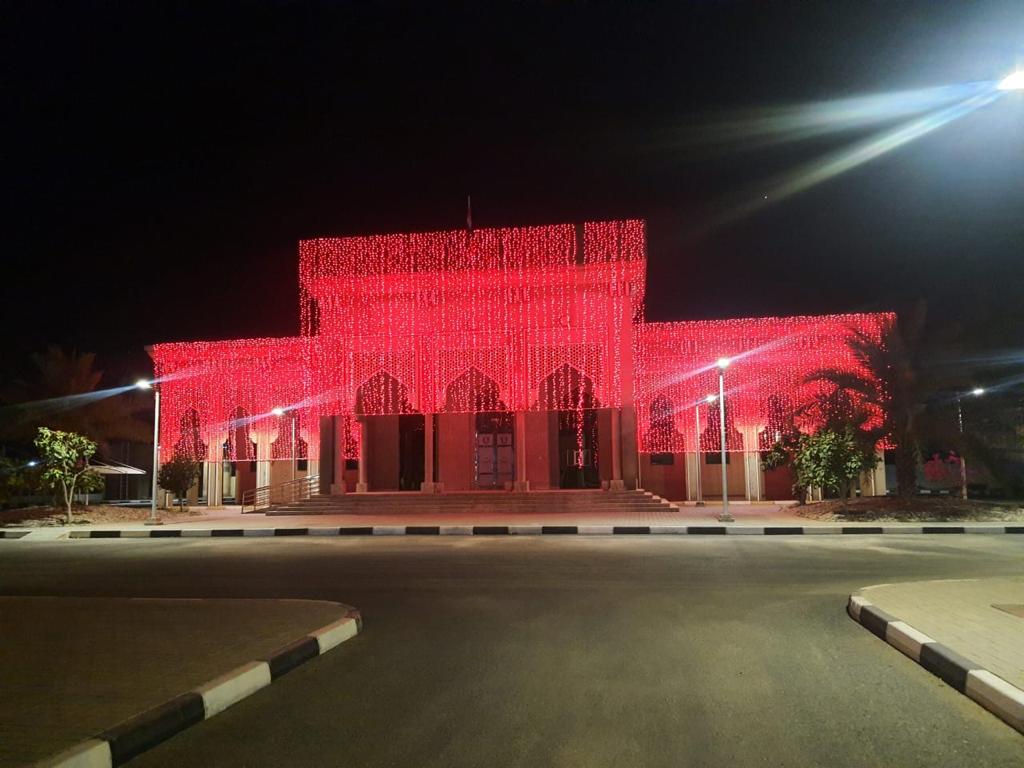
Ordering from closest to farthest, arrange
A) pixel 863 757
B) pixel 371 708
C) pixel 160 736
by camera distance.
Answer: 1. pixel 863 757
2. pixel 160 736
3. pixel 371 708

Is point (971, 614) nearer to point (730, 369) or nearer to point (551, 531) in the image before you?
point (551, 531)

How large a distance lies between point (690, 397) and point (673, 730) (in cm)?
2356

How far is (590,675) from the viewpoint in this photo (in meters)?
5.89

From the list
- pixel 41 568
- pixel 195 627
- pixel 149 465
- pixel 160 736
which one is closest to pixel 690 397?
pixel 41 568

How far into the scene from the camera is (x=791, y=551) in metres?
14.2

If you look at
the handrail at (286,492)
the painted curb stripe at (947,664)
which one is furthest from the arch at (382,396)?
the painted curb stripe at (947,664)

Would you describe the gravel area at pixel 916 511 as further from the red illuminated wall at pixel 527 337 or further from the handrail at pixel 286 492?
the handrail at pixel 286 492

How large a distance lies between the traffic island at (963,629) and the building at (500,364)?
17637 millimetres

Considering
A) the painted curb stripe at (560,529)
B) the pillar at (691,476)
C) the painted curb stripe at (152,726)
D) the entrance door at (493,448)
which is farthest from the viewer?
the entrance door at (493,448)

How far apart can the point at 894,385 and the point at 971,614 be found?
15566mm

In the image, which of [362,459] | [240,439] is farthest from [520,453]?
[240,439]

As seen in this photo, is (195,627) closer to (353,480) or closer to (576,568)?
(576,568)

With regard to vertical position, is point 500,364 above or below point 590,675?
above

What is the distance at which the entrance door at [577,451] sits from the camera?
98.3 ft
